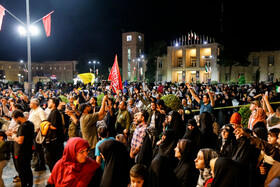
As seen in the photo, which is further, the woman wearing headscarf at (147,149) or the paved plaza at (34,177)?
the paved plaza at (34,177)

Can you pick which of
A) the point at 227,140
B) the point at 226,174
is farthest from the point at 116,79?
the point at 226,174

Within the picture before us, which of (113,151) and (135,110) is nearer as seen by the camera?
(113,151)

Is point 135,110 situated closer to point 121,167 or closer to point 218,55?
point 121,167

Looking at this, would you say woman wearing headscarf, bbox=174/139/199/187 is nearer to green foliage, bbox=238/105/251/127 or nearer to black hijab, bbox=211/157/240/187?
black hijab, bbox=211/157/240/187

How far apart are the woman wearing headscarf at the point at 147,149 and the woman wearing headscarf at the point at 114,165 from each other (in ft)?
3.73

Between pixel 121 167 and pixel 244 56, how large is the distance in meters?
44.2

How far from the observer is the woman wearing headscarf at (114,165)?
3.02m

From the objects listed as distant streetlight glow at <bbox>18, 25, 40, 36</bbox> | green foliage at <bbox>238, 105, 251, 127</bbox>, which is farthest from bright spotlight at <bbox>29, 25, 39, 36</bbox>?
green foliage at <bbox>238, 105, 251, 127</bbox>

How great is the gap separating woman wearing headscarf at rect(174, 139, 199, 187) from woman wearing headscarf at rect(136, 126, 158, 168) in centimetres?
95

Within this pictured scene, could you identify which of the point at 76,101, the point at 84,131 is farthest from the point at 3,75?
the point at 84,131

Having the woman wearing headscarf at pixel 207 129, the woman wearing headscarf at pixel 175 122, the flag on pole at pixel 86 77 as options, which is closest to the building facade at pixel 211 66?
the flag on pole at pixel 86 77

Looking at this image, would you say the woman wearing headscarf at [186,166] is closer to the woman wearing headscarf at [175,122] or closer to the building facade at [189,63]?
the woman wearing headscarf at [175,122]

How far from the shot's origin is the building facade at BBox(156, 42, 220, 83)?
45.9 m

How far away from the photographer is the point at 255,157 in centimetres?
378
